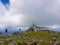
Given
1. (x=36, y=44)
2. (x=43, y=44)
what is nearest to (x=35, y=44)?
(x=36, y=44)

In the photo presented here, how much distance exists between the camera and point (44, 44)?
170m

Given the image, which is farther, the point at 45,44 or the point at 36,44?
the point at 45,44

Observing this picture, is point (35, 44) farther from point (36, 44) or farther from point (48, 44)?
point (48, 44)

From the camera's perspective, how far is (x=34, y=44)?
160m

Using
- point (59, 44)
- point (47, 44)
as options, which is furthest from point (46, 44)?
point (59, 44)

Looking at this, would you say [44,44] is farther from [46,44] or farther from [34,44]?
[34,44]

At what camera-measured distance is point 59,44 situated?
164 meters

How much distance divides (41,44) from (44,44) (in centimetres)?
351

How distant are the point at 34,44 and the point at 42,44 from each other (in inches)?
506

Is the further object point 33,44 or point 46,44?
point 46,44

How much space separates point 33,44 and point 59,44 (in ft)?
80.0

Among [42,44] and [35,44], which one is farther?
[42,44]

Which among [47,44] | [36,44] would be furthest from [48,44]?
[36,44]

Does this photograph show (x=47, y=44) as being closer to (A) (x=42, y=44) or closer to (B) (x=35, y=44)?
(A) (x=42, y=44)
